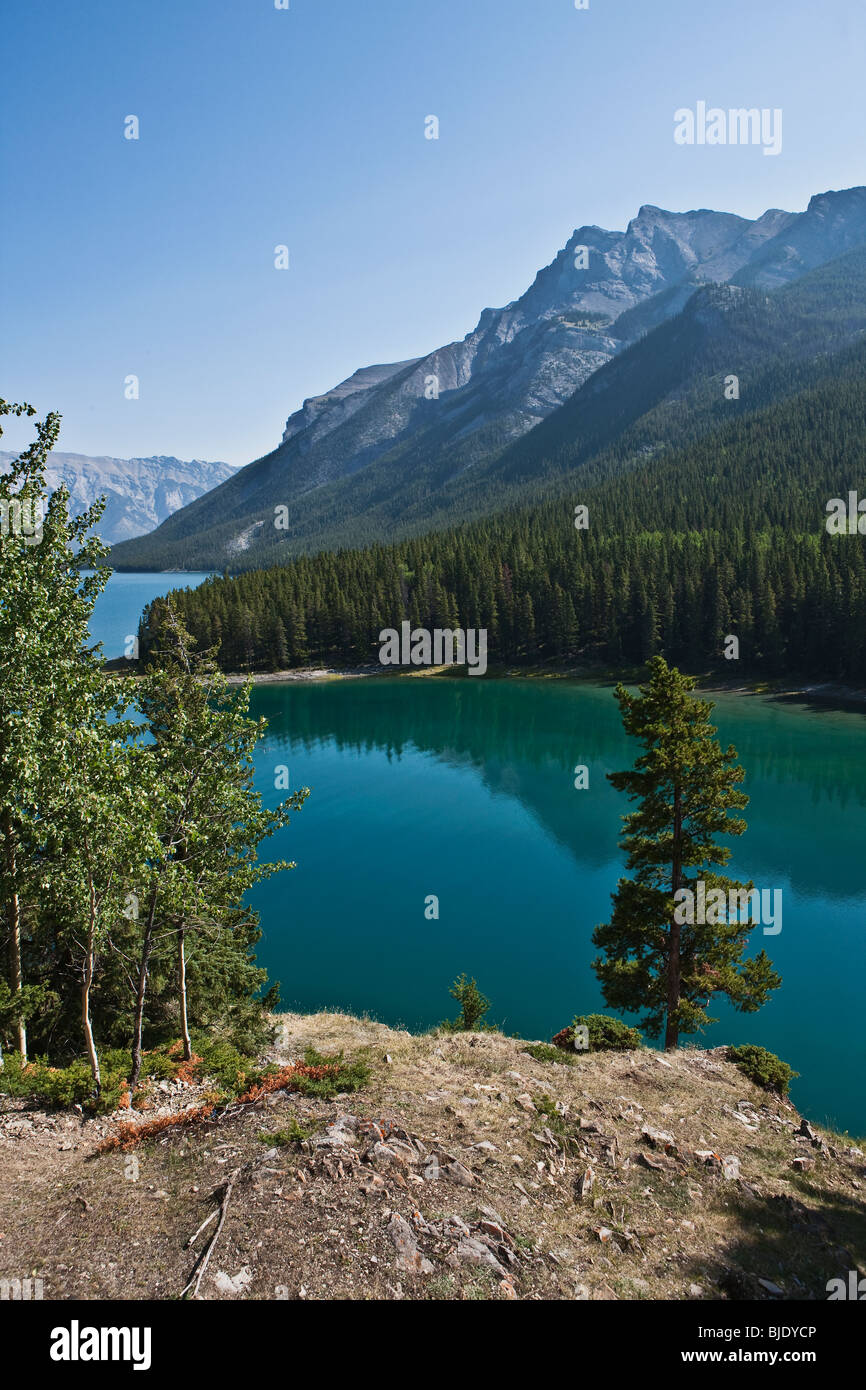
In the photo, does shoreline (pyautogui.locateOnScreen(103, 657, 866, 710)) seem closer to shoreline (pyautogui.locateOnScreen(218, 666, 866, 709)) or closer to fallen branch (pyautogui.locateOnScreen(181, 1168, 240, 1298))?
shoreline (pyautogui.locateOnScreen(218, 666, 866, 709))

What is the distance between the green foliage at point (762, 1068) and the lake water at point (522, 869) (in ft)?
9.64

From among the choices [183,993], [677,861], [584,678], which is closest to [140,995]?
[183,993]

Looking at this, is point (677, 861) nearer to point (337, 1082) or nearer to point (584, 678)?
point (337, 1082)

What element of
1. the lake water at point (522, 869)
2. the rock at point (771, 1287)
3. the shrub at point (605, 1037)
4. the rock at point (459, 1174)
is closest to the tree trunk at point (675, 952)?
the shrub at point (605, 1037)

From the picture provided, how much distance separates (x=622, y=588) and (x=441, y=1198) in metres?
113

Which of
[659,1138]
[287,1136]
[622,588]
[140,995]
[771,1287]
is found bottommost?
[659,1138]

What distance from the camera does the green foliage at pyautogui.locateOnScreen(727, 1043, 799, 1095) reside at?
19250 mm

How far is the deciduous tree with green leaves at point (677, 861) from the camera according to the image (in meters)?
21.3

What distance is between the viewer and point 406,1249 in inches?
405

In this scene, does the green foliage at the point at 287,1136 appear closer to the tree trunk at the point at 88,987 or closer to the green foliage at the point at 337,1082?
the green foliage at the point at 337,1082

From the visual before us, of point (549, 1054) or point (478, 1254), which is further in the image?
point (549, 1054)

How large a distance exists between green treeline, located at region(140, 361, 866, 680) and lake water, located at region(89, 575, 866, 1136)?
64.9 ft

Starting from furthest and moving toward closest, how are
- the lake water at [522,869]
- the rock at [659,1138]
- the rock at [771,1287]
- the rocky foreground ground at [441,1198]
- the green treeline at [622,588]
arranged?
the green treeline at [622,588], the lake water at [522,869], the rock at [659,1138], the rock at [771,1287], the rocky foreground ground at [441,1198]
